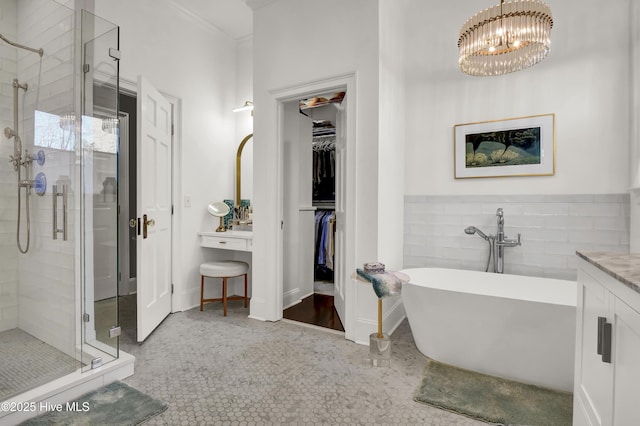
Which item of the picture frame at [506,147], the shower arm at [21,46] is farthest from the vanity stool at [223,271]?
the picture frame at [506,147]

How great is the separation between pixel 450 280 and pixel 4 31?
142 inches

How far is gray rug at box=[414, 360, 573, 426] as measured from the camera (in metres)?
1.69

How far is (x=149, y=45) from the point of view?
10.1ft

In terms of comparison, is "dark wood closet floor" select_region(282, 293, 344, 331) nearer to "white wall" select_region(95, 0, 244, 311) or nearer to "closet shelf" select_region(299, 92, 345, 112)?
"white wall" select_region(95, 0, 244, 311)

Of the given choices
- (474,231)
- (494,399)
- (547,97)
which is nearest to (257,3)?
(547,97)

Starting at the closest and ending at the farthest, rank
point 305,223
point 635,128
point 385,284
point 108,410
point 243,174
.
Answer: point 108,410 → point 385,284 → point 635,128 → point 305,223 → point 243,174

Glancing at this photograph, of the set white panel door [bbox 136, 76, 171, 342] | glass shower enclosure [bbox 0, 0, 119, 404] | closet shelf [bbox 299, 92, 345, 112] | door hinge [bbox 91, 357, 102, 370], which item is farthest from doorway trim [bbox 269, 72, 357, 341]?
door hinge [bbox 91, 357, 102, 370]

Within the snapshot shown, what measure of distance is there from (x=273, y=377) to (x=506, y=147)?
8.64 feet

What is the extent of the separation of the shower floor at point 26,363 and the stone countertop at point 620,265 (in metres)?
2.59

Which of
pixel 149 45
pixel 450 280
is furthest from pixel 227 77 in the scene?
pixel 450 280

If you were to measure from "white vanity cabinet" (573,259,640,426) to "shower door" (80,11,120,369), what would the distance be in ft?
7.95

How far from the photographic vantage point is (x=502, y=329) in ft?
6.61

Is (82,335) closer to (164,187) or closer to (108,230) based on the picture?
(108,230)

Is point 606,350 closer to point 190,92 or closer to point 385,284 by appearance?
point 385,284
